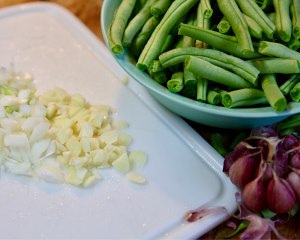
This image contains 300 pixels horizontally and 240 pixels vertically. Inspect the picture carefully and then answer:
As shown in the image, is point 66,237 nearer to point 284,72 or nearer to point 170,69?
point 170,69

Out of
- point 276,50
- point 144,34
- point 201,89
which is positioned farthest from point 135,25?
point 276,50

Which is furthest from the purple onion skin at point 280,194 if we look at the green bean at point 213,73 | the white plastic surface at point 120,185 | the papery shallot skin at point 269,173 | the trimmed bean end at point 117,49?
the trimmed bean end at point 117,49

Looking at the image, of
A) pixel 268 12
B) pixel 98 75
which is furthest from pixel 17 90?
pixel 268 12

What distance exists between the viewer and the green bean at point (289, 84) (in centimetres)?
113

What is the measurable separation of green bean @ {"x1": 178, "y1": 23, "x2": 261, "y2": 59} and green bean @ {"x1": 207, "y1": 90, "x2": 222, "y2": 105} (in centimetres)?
10

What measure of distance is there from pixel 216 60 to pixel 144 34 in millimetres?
207

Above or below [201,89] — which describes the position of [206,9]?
above

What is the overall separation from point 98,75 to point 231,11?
1.47 ft

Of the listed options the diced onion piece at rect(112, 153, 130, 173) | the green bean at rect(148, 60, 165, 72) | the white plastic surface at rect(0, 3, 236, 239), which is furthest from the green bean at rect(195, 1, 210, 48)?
the diced onion piece at rect(112, 153, 130, 173)

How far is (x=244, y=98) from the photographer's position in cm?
112

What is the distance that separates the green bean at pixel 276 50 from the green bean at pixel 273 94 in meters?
0.05

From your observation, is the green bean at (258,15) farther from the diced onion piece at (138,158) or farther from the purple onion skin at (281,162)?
the diced onion piece at (138,158)

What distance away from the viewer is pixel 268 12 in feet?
4.10

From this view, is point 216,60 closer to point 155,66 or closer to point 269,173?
point 155,66
